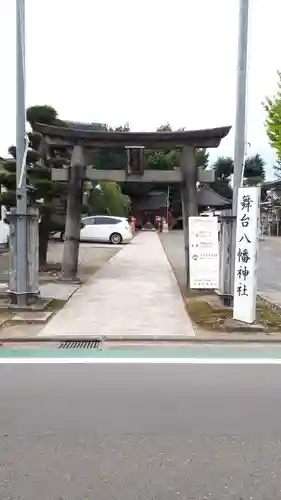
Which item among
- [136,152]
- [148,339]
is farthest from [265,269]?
[148,339]

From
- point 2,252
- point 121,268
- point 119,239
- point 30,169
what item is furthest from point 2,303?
point 119,239

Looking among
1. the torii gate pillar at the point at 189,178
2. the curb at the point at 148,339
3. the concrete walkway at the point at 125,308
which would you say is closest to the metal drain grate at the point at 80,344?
the curb at the point at 148,339

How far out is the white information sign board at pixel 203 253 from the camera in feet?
35.8

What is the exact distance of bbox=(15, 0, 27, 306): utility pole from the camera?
9344mm

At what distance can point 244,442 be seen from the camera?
4016mm

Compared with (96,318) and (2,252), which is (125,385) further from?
(2,252)

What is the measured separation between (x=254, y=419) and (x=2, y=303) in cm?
638

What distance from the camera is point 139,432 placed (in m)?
4.20

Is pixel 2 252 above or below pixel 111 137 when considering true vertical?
below

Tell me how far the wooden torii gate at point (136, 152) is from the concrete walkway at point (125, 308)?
55.1 inches

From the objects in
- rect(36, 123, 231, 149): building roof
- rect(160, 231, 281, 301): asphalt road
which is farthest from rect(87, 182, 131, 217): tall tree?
rect(36, 123, 231, 149): building roof

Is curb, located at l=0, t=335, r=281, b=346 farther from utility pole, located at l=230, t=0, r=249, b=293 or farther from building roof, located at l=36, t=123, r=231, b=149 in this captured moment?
building roof, located at l=36, t=123, r=231, b=149

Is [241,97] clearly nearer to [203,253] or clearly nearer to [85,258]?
[203,253]

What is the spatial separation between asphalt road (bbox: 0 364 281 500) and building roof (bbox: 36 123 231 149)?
22.0ft
